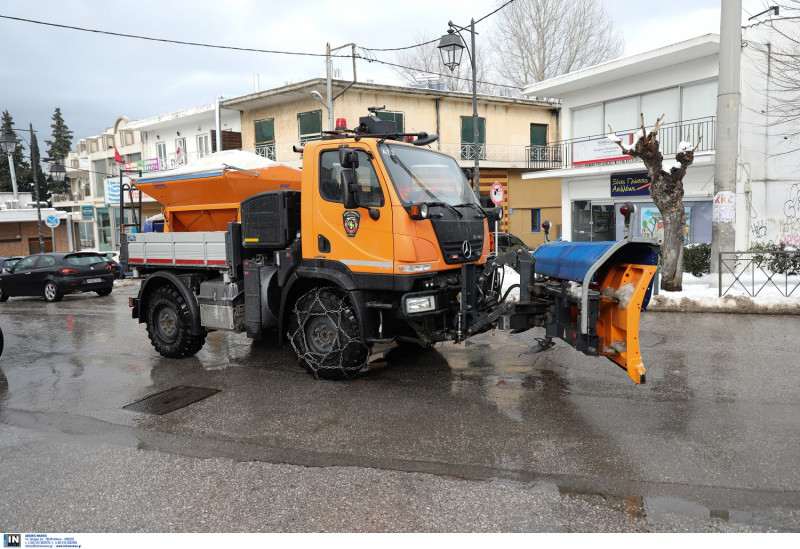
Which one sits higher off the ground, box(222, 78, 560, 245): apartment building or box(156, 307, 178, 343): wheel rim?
box(222, 78, 560, 245): apartment building

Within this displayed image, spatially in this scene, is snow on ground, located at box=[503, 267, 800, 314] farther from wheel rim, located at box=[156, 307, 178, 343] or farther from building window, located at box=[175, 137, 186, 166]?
building window, located at box=[175, 137, 186, 166]

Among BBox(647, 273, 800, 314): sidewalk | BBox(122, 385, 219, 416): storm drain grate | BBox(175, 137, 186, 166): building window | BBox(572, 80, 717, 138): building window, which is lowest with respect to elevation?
BBox(122, 385, 219, 416): storm drain grate

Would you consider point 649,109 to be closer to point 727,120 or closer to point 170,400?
point 727,120

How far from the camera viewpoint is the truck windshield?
6125 mm

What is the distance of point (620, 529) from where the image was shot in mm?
3363

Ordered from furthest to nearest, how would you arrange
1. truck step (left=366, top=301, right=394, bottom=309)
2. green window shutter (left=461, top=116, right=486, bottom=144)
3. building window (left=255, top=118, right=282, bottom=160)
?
green window shutter (left=461, top=116, right=486, bottom=144), building window (left=255, top=118, right=282, bottom=160), truck step (left=366, top=301, right=394, bottom=309)

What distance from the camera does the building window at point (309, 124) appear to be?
25462 millimetres

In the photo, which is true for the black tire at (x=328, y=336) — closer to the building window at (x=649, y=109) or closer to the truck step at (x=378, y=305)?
the truck step at (x=378, y=305)

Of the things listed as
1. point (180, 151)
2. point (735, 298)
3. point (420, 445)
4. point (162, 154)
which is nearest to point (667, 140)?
point (735, 298)

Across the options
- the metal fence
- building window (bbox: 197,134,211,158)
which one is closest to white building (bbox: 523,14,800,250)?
the metal fence

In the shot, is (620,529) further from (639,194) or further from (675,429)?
(639,194)

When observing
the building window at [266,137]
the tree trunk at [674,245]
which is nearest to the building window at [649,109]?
the tree trunk at [674,245]

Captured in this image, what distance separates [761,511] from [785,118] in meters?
16.0

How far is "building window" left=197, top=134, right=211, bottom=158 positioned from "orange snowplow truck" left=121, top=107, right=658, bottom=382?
2487 cm
